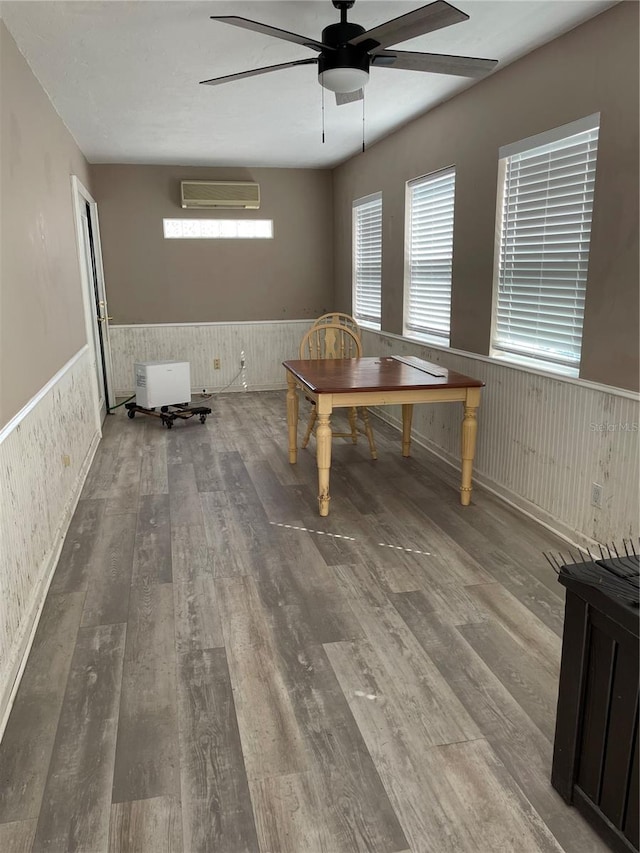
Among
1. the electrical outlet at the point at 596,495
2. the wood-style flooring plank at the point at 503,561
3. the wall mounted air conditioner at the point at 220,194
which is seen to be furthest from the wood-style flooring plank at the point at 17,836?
the wall mounted air conditioner at the point at 220,194

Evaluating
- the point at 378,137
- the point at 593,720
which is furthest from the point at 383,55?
the point at 378,137

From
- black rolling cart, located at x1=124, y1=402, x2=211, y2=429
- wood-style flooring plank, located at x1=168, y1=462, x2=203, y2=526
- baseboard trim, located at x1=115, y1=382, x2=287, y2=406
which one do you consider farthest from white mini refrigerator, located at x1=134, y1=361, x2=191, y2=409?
wood-style flooring plank, located at x1=168, y1=462, x2=203, y2=526

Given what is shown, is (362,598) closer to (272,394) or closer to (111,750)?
(111,750)

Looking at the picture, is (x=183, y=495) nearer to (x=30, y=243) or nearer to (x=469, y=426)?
(x=30, y=243)

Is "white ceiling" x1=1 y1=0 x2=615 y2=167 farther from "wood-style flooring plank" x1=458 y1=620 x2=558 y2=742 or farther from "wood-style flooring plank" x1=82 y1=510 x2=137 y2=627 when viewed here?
"wood-style flooring plank" x1=458 y1=620 x2=558 y2=742

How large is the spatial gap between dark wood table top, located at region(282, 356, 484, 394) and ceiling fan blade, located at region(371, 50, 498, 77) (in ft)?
4.81

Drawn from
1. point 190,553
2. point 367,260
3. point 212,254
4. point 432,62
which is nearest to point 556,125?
point 432,62

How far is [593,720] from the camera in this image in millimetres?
1400

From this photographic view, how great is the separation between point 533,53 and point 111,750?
350 centimetres

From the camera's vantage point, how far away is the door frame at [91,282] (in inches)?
182

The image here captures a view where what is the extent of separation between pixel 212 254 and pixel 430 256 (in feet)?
9.97

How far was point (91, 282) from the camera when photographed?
552cm

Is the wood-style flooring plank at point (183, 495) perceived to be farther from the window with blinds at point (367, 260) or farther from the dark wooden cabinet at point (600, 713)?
the window with blinds at point (367, 260)

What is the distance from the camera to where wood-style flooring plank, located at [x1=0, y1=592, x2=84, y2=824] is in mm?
1580
